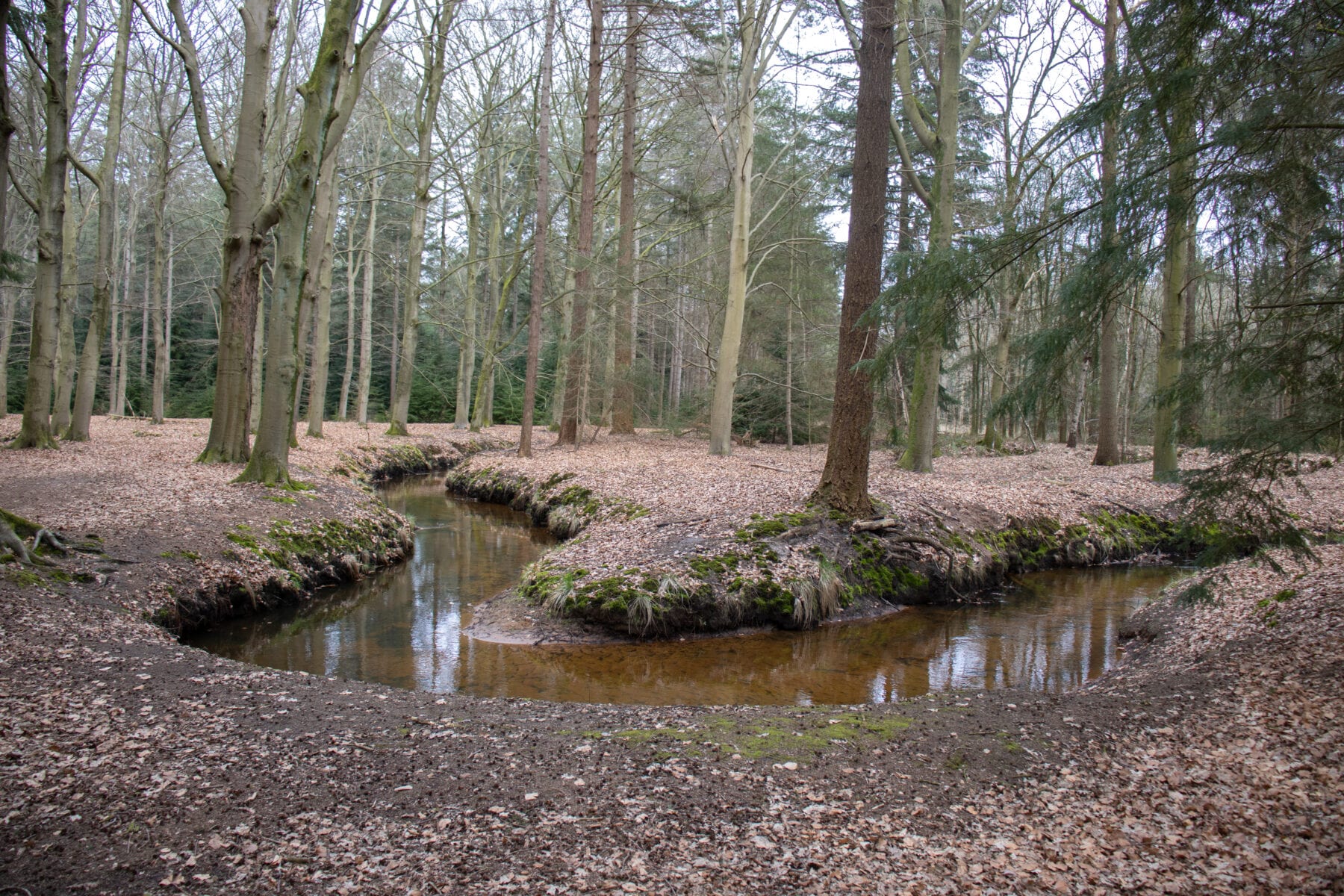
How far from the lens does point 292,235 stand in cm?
988

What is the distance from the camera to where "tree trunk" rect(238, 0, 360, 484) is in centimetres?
951

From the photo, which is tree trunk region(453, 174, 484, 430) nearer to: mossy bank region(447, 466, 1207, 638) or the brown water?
mossy bank region(447, 466, 1207, 638)

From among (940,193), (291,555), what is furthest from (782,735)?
(940,193)

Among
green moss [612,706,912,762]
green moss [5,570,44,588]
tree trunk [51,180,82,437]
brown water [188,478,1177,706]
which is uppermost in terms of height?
tree trunk [51,180,82,437]

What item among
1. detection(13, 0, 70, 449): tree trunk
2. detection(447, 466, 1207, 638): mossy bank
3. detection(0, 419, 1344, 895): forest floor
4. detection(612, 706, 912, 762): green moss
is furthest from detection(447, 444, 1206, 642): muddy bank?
detection(13, 0, 70, 449): tree trunk

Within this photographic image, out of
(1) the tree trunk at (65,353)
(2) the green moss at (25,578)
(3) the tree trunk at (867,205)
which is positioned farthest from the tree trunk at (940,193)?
(1) the tree trunk at (65,353)

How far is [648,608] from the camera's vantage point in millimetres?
7102

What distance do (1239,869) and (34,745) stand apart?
5.15 meters

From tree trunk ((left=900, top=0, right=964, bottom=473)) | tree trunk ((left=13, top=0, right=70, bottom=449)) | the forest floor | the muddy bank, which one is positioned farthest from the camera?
tree trunk ((left=900, top=0, right=964, bottom=473))

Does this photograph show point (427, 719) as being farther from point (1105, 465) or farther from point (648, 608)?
point (1105, 465)

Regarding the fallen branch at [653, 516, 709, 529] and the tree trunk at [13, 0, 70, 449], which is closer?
the fallen branch at [653, 516, 709, 529]

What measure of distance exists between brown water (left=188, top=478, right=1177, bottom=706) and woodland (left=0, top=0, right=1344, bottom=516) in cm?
221

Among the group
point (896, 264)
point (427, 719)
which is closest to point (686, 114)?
point (896, 264)

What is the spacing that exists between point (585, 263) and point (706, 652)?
1132cm
